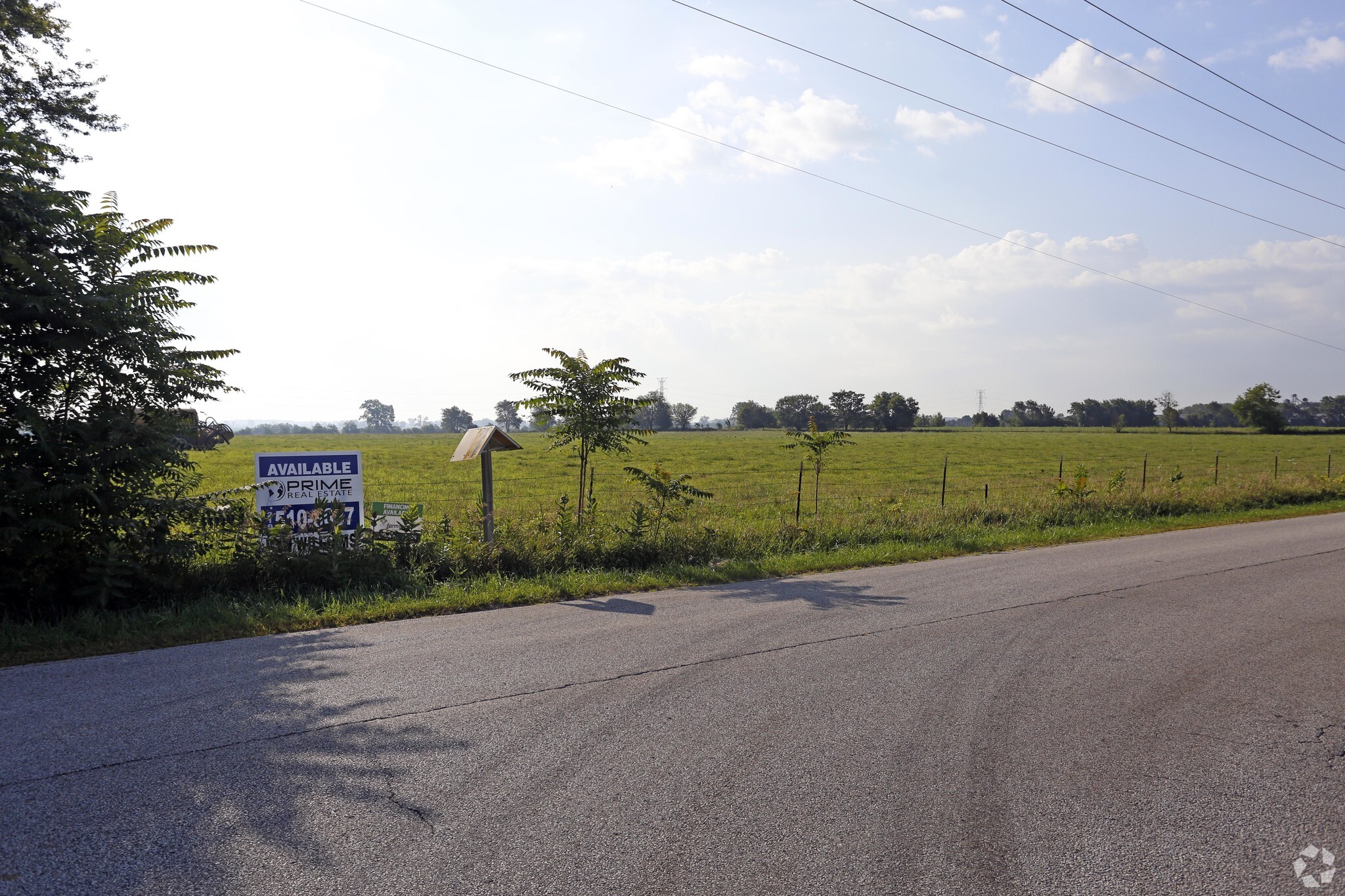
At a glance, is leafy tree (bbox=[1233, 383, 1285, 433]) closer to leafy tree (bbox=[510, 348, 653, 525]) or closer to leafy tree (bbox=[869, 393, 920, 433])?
leafy tree (bbox=[869, 393, 920, 433])

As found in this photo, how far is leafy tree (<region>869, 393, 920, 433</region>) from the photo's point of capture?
13088 cm

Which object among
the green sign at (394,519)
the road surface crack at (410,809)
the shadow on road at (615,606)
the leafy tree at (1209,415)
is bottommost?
the road surface crack at (410,809)

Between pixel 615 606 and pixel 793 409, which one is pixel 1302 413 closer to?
pixel 793 409

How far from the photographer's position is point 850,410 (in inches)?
5876

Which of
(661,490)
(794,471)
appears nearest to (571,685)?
(661,490)

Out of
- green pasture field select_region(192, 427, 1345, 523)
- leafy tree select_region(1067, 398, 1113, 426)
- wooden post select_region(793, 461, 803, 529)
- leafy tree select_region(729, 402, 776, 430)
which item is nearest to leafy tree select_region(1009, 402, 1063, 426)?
leafy tree select_region(1067, 398, 1113, 426)

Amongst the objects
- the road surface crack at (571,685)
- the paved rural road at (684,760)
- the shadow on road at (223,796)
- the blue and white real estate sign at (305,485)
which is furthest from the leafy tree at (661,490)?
the shadow on road at (223,796)

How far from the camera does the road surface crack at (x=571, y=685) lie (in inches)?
167

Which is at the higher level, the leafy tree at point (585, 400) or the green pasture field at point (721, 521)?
the leafy tree at point (585, 400)

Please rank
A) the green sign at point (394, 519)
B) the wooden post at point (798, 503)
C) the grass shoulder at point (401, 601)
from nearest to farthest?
1. the grass shoulder at point (401, 601)
2. the green sign at point (394, 519)
3. the wooden post at point (798, 503)

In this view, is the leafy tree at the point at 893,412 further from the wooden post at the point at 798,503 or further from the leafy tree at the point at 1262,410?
the wooden post at the point at 798,503

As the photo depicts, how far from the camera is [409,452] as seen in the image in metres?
55.4

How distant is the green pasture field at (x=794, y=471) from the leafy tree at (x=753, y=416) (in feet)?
307

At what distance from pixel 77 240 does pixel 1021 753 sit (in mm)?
9076
